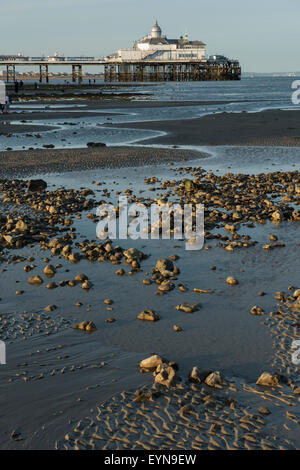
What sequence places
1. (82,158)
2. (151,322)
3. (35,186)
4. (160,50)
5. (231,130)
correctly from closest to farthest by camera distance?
(151,322) < (35,186) < (82,158) < (231,130) < (160,50)

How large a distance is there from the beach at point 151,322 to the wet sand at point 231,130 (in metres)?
11.1

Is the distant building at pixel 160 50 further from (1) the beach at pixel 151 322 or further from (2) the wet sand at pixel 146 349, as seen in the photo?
(2) the wet sand at pixel 146 349

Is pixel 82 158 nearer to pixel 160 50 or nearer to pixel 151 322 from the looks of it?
pixel 151 322

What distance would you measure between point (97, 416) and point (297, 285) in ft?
14.5

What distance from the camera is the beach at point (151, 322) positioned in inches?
193

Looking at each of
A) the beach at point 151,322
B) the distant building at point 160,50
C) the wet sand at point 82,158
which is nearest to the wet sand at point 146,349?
the beach at point 151,322

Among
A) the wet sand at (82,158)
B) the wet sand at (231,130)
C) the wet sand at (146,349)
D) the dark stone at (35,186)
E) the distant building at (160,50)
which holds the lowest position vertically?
the wet sand at (146,349)

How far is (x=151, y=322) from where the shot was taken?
23.6 ft

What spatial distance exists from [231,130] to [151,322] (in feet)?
85.1

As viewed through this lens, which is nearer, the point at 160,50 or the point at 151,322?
the point at 151,322

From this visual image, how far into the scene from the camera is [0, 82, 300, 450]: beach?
489 centimetres

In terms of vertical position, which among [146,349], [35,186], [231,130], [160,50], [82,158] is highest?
[160,50]

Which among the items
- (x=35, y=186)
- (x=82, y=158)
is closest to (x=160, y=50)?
(x=82, y=158)

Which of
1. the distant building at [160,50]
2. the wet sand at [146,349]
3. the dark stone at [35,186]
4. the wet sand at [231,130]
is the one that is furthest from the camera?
the distant building at [160,50]
